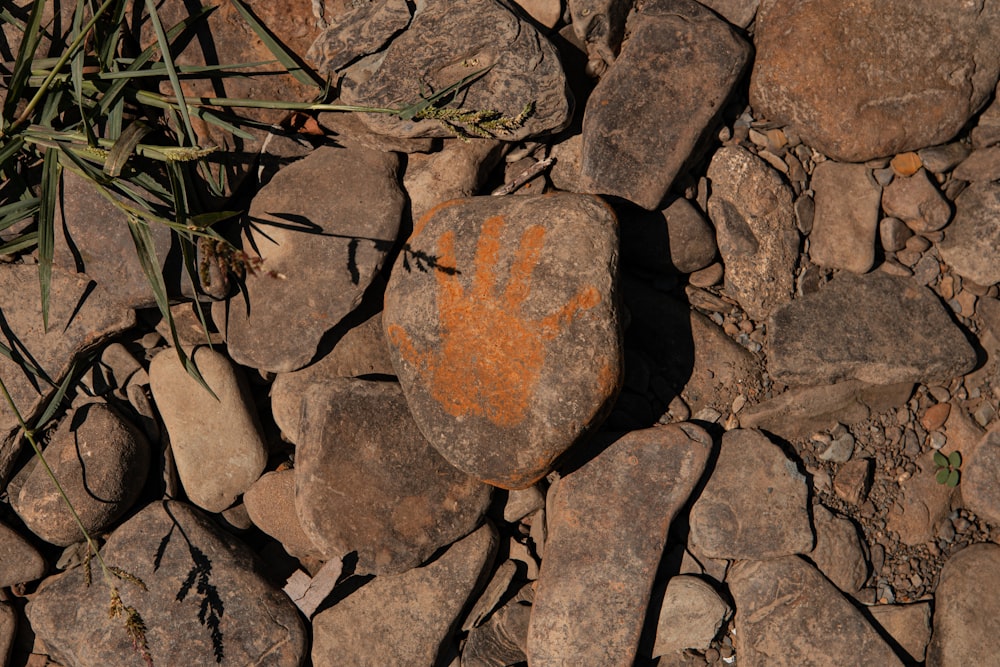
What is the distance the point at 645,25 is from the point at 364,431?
1446mm

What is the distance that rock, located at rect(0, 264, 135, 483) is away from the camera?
2.25 meters

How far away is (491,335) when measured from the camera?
2.01 meters

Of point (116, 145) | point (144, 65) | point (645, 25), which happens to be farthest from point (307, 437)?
point (645, 25)

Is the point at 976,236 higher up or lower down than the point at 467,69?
lower down

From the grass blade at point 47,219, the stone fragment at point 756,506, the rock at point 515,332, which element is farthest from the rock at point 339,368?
the stone fragment at point 756,506

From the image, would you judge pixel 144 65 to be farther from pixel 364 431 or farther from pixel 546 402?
pixel 546 402

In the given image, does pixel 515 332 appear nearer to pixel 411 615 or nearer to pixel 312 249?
pixel 312 249

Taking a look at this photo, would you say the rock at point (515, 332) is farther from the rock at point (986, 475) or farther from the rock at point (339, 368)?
the rock at point (986, 475)

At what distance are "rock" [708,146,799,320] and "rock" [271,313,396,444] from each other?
109cm

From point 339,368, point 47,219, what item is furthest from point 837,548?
point 47,219

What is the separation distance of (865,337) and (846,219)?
1.19 ft

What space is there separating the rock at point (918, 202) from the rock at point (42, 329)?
2.34 m

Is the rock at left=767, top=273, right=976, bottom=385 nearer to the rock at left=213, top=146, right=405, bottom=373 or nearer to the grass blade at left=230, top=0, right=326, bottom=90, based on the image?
the rock at left=213, top=146, right=405, bottom=373

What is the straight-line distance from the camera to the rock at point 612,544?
2229 millimetres
